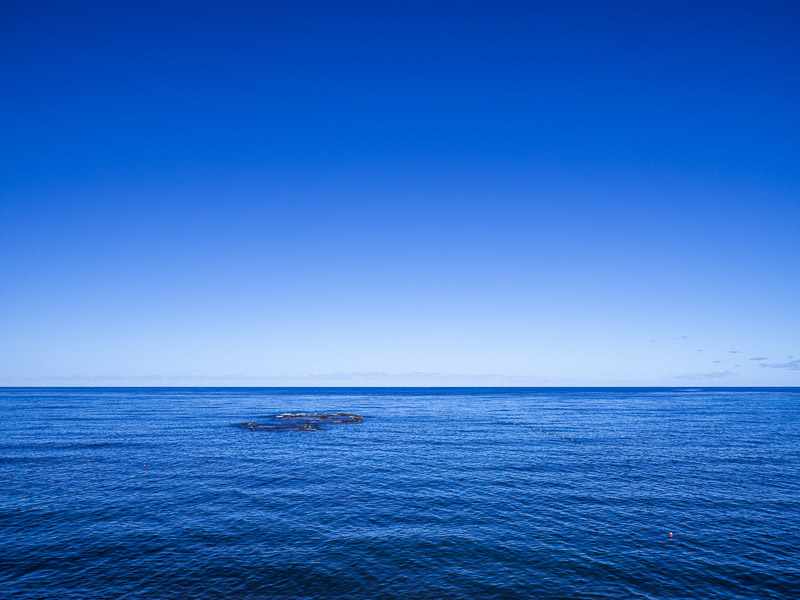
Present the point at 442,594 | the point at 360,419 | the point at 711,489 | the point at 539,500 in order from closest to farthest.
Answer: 1. the point at 442,594
2. the point at 539,500
3. the point at 711,489
4. the point at 360,419

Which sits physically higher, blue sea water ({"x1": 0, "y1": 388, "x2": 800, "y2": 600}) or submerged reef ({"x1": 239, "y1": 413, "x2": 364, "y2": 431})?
blue sea water ({"x1": 0, "y1": 388, "x2": 800, "y2": 600})

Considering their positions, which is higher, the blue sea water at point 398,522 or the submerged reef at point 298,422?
the blue sea water at point 398,522

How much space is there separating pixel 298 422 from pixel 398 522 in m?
81.6

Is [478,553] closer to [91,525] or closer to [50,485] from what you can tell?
[91,525]

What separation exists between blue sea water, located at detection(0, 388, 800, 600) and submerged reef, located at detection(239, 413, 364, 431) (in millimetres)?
28349

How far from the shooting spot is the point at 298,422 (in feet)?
377

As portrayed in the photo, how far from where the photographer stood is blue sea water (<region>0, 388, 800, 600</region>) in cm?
2855

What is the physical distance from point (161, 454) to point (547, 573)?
58.9m

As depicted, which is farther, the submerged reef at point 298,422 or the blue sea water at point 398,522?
the submerged reef at point 298,422

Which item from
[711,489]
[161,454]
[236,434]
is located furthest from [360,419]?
[711,489]

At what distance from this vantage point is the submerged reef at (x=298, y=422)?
101 m

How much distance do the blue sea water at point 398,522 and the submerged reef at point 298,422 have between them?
28.3 m

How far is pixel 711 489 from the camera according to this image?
48.1m

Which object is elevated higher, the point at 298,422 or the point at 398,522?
the point at 398,522
